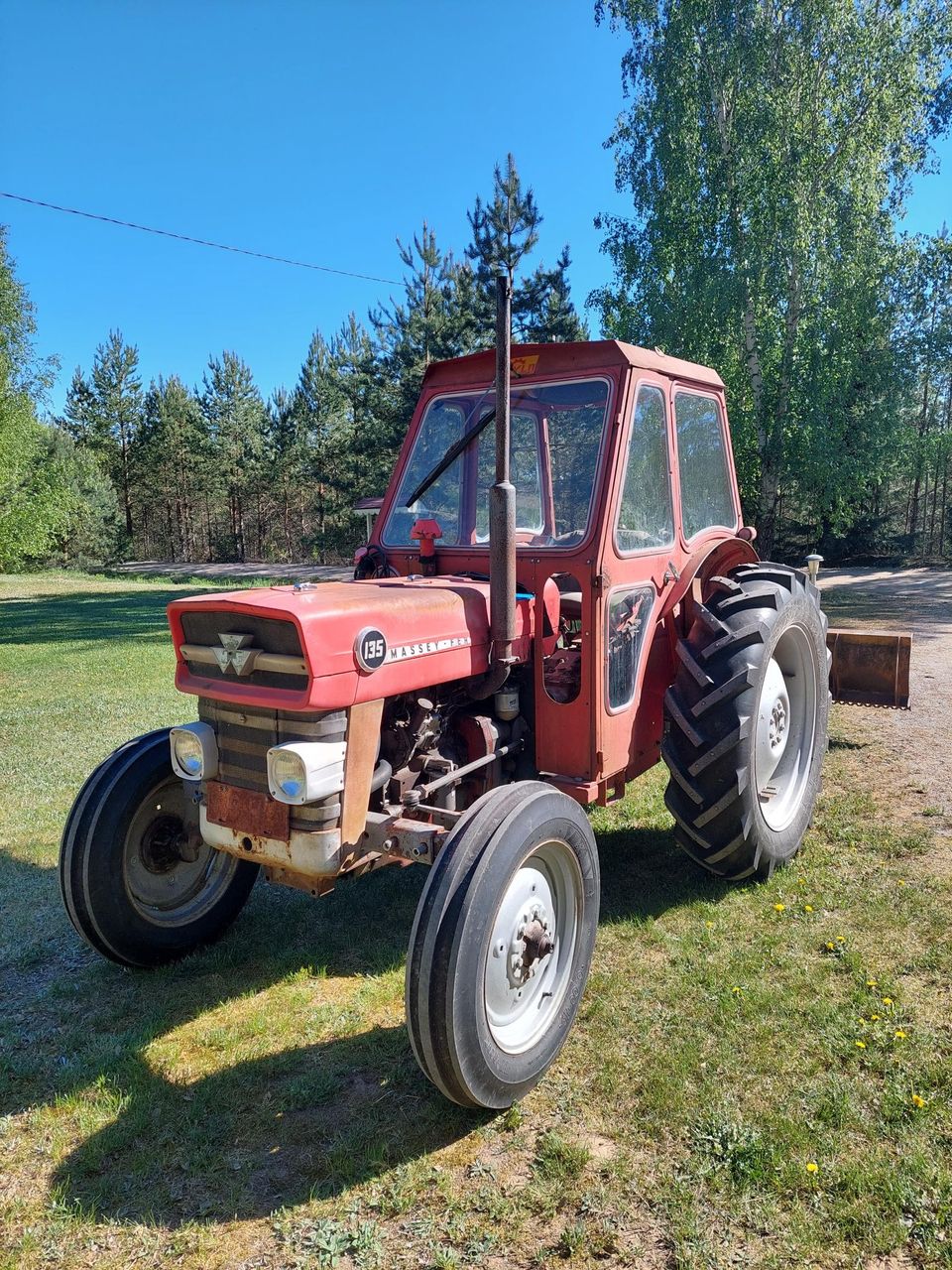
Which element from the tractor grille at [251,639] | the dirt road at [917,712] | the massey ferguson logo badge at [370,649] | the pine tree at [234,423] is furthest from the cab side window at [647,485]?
the pine tree at [234,423]

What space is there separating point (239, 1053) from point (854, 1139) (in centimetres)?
199

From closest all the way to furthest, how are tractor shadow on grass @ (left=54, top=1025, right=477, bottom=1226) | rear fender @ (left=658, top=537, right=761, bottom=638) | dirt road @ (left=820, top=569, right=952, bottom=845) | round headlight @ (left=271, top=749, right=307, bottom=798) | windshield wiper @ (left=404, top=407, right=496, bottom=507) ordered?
tractor shadow on grass @ (left=54, top=1025, right=477, bottom=1226), round headlight @ (left=271, top=749, right=307, bottom=798), windshield wiper @ (left=404, top=407, right=496, bottom=507), rear fender @ (left=658, top=537, right=761, bottom=638), dirt road @ (left=820, top=569, right=952, bottom=845)

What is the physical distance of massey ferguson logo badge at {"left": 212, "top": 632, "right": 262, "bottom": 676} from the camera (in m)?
2.76

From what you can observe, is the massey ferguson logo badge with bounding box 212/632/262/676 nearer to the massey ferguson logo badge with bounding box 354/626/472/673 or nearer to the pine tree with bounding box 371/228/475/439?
the massey ferguson logo badge with bounding box 354/626/472/673

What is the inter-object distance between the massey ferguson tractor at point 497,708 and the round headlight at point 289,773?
0.4 inches

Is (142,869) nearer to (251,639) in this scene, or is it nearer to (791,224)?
(251,639)

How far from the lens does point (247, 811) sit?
2.83 meters

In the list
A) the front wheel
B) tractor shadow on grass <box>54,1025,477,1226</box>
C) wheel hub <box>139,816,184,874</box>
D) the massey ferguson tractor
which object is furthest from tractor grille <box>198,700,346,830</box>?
tractor shadow on grass <box>54,1025,477,1226</box>

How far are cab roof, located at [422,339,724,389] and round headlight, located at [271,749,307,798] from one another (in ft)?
6.41

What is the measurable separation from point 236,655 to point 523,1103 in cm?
170

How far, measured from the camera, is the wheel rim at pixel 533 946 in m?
2.64

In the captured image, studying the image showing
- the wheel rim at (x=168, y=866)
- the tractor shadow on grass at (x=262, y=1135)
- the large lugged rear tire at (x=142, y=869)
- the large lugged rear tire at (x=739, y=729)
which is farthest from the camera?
the large lugged rear tire at (x=739, y=729)

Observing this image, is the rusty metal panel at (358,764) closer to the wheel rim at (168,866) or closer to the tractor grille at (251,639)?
the tractor grille at (251,639)

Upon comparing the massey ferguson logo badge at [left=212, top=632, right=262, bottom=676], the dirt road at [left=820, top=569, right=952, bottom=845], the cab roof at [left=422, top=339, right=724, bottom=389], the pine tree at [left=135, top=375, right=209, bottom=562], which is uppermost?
the pine tree at [left=135, top=375, right=209, bottom=562]
